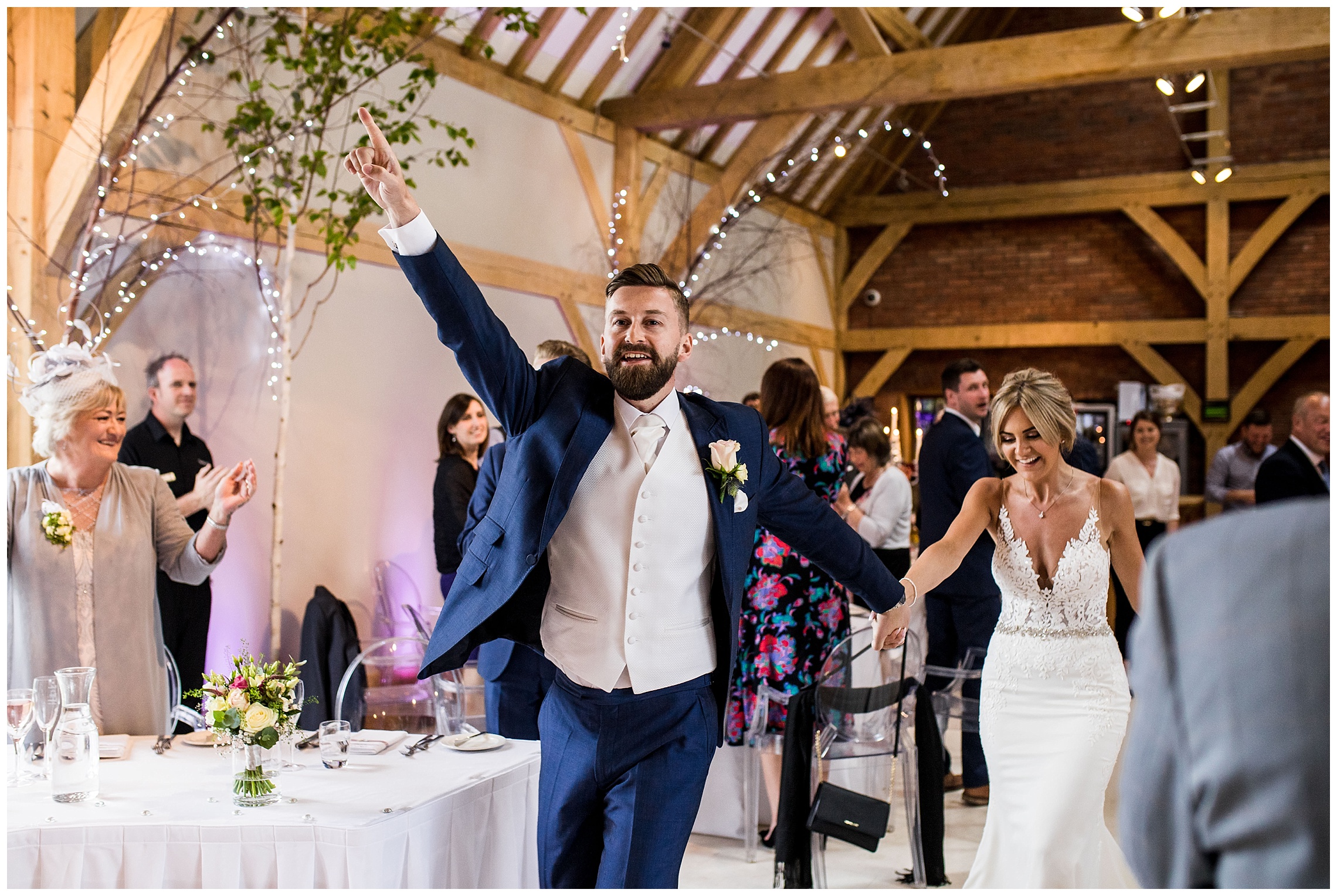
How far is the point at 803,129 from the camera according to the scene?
10664mm

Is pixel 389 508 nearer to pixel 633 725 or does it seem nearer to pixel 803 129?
pixel 633 725

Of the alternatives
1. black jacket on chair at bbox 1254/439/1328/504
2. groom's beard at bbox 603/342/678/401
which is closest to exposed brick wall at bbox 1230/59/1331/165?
black jacket on chair at bbox 1254/439/1328/504

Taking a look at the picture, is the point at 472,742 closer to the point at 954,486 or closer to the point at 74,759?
the point at 74,759

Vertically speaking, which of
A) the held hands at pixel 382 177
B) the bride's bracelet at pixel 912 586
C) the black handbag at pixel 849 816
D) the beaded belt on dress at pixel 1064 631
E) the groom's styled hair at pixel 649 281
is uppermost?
the held hands at pixel 382 177

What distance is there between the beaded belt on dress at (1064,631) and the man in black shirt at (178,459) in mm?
3266

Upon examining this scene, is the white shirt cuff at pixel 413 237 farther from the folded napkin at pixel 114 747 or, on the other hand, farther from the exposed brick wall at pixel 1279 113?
the exposed brick wall at pixel 1279 113

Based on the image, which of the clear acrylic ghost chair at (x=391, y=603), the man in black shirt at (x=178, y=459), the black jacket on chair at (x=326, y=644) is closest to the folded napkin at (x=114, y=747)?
the man in black shirt at (x=178, y=459)

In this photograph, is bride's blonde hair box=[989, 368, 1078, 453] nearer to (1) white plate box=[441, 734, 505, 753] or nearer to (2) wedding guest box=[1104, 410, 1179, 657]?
(1) white plate box=[441, 734, 505, 753]

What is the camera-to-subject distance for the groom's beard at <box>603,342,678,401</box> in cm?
222

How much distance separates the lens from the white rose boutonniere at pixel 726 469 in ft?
7.47

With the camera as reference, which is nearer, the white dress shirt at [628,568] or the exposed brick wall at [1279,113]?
the white dress shirt at [628,568]

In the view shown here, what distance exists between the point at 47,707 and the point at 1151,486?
6635 millimetres

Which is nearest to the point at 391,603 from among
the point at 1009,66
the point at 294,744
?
the point at 294,744

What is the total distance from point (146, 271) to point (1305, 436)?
5.47 m
